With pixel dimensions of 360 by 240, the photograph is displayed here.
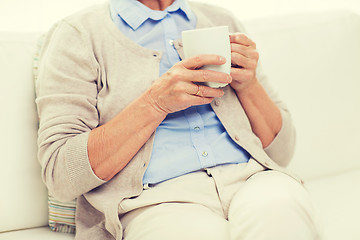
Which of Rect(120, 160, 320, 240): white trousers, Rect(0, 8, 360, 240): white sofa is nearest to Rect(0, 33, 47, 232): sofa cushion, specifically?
Rect(0, 8, 360, 240): white sofa

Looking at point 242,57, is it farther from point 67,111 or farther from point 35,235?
point 35,235

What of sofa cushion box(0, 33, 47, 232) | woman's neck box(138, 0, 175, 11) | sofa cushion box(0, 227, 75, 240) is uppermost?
woman's neck box(138, 0, 175, 11)

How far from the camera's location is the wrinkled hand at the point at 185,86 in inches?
33.9

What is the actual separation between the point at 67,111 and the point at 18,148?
239 millimetres

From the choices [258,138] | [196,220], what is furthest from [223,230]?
[258,138]

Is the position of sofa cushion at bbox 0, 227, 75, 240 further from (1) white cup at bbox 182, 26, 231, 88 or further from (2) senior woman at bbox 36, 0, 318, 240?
(1) white cup at bbox 182, 26, 231, 88

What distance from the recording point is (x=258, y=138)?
1109 mm

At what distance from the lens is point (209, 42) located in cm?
82

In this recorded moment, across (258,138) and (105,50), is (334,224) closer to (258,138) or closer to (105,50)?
(258,138)

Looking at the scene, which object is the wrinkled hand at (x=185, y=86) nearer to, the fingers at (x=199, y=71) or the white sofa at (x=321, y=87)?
the fingers at (x=199, y=71)

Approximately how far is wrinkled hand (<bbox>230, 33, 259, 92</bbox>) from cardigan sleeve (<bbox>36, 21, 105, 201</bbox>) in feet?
1.07

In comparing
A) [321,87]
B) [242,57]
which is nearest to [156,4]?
[242,57]

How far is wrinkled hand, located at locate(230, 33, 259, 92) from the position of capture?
0.97 m

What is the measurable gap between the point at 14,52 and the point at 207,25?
52 centimetres
